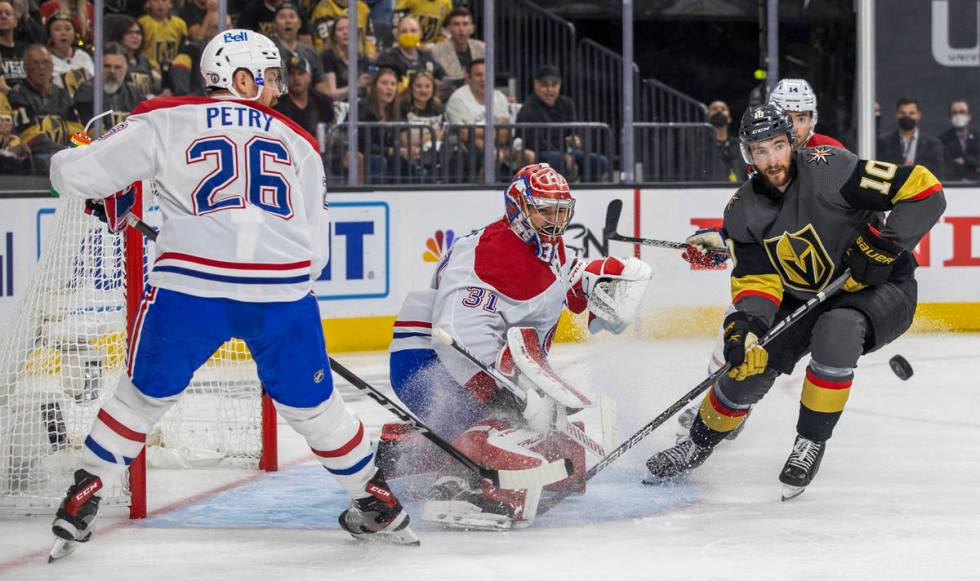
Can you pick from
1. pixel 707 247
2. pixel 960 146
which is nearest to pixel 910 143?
pixel 960 146

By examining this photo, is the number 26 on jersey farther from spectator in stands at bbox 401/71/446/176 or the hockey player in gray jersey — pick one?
spectator in stands at bbox 401/71/446/176

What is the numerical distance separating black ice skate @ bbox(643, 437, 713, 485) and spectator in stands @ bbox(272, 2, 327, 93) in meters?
3.38

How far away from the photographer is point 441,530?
126 inches

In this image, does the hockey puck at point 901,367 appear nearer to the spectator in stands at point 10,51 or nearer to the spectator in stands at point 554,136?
the spectator in stands at point 554,136

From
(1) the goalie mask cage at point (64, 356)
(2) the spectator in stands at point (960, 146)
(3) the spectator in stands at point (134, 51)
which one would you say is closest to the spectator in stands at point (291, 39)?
(3) the spectator in stands at point (134, 51)

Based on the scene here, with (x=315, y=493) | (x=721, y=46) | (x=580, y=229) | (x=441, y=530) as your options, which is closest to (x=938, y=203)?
(x=441, y=530)

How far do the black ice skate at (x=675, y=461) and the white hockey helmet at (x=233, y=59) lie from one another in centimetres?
139

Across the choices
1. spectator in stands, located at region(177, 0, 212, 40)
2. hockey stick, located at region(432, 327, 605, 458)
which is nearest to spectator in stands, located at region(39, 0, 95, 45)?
spectator in stands, located at region(177, 0, 212, 40)

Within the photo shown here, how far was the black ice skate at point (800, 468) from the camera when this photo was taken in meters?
3.48

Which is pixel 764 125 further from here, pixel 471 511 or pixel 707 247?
pixel 471 511

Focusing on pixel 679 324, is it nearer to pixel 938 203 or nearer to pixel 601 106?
pixel 601 106

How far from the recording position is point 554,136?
701cm

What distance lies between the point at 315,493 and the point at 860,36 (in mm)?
4573

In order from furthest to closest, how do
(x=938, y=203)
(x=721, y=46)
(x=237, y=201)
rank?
(x=721, y=46)
(x=938, y=203)
(x=237, y=201)
